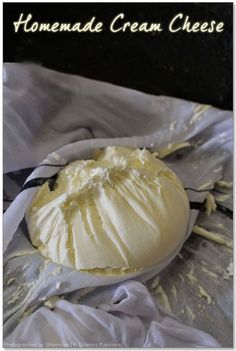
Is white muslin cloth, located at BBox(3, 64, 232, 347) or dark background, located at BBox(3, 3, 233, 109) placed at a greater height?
dark background, located at BBox(3, 3, 233, 109)

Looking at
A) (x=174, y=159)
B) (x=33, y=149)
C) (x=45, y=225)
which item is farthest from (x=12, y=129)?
(x=174, y=159)

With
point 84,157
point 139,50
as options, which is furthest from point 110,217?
point 139,50

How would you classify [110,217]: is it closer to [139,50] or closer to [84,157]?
[84,157]

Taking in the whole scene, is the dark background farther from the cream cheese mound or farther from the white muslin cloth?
the cream cheese mound

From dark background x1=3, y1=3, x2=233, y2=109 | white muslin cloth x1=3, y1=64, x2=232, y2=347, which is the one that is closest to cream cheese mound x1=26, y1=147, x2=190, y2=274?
white muslin cloth x1=3, y1=64, x2=232, y2=347
